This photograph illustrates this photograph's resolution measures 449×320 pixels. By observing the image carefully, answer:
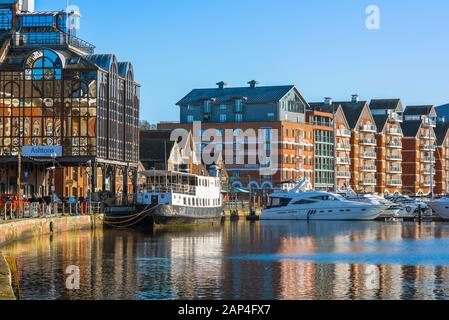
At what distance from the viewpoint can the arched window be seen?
309 ft

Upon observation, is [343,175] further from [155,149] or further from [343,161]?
[155,149]

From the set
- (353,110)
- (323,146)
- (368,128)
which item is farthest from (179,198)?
(368,128)

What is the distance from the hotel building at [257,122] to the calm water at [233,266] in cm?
7834

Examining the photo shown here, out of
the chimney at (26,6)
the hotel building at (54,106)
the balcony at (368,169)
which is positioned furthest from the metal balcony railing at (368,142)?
the chimney at (26,6)

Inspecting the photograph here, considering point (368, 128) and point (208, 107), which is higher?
point (208, 107)

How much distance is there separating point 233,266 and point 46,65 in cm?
4715

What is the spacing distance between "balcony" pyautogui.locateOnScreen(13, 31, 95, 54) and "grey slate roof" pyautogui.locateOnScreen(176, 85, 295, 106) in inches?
2743

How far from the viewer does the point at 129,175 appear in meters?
113

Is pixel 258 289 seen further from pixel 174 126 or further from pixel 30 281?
pixel 174 126

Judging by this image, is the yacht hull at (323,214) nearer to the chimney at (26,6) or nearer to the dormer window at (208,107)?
the chimney at (26,6)

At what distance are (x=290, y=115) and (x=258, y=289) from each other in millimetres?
128187

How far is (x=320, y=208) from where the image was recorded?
122 meters
